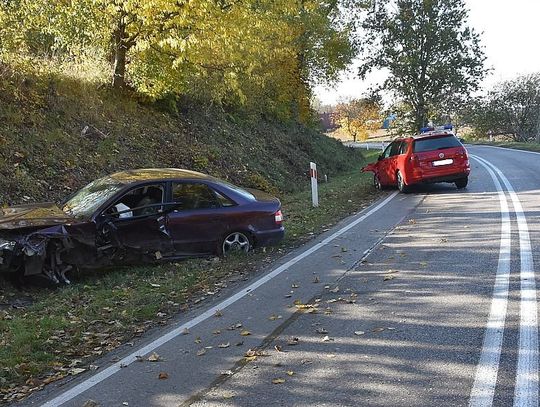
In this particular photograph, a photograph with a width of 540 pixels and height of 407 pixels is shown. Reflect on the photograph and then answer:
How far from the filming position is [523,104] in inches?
2098

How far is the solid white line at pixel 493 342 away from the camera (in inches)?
153

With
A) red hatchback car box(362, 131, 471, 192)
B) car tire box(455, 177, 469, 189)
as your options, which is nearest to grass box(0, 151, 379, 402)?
red hatchback car box(362, 131, 471, 192)

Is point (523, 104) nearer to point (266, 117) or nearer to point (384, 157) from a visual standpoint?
point (266, 117)

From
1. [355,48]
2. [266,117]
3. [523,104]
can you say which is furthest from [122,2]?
[523,104]

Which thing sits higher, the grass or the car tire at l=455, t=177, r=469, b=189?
the car tire at l=455, t=177, r=469, b=189

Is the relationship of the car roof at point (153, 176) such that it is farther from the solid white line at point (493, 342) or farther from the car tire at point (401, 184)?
the car tire at point (401, 184)

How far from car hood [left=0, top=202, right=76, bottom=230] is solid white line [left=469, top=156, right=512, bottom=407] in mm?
5121

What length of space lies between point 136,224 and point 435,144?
10.0 metres

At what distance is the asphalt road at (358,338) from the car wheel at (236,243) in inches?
28.3

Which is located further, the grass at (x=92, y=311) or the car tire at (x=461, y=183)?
the car tire at (x=461, y=183)

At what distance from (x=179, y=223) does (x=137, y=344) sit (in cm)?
310

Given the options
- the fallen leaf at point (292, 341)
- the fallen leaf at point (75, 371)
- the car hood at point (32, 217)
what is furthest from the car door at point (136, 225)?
the fallen leaf at point (292, 341)

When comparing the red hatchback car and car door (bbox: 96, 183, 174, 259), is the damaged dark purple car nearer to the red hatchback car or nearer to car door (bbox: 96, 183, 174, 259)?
car door (bbox: 96, 183, 174, 259)

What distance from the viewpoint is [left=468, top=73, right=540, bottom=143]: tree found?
A: 52.3 meters
